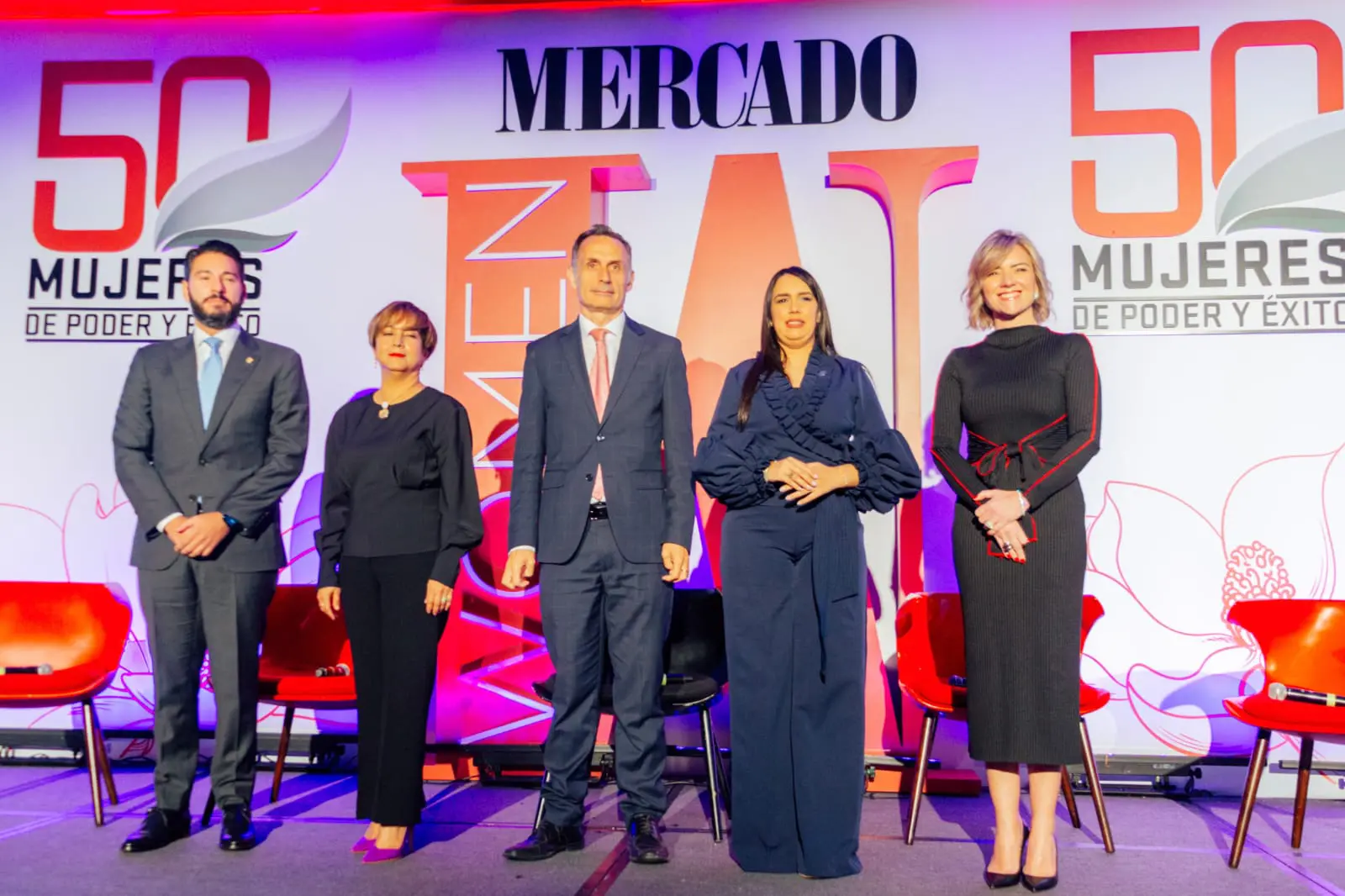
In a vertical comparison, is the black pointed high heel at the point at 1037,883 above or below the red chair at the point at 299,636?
below

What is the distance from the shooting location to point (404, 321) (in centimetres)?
334

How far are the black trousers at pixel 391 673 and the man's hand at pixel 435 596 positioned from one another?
2 centimetres

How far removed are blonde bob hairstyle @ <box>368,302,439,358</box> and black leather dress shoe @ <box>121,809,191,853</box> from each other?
5.49ft

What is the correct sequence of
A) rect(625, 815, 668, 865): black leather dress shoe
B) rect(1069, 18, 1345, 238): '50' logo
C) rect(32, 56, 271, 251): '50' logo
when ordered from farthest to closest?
1. rect(32, 56, 271, 251): '50' logo
2. rect(1069, 18, 1345, 238): '50' logo
3. rect(625, 815, 668, 865): black leather dress shoe

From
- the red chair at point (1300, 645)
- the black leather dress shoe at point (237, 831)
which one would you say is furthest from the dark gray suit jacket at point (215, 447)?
the red chair at point (1300, 645)

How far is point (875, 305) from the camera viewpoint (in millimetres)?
4543

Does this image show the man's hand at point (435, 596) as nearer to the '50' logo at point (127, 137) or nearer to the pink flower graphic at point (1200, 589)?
the pink flower graphic at point (1200, 589)

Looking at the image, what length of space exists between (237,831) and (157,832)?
0.81 ft

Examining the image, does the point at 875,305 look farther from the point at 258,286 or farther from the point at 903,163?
the point at 258,286

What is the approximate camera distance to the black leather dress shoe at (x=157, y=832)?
10.5ft

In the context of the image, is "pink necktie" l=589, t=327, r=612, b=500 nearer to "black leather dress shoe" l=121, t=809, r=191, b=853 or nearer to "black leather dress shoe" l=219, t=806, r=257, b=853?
"black leather dress shoe" l=219, t=806, r=257, b=853

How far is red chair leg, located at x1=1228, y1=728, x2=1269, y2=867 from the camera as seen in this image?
316 centimetres

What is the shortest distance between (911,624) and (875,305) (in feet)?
4.90

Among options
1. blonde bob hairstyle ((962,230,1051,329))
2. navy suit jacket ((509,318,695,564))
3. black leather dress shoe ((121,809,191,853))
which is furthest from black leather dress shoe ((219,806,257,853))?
blonde bob hairstyle ((962,230,1051,329))
